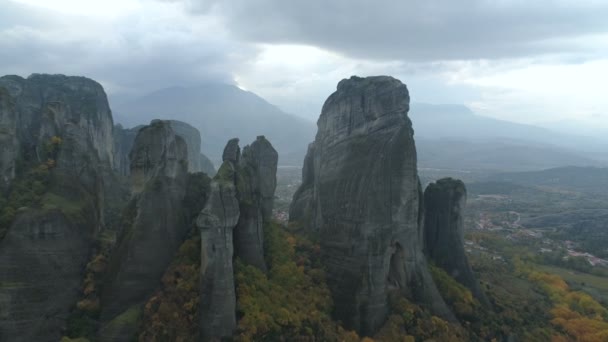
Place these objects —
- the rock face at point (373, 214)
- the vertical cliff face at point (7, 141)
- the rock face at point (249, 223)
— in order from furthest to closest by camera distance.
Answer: the rock face at point (373, 214) < the rock face at point (249, 223) < the vertical cliff face at point (7, 141)

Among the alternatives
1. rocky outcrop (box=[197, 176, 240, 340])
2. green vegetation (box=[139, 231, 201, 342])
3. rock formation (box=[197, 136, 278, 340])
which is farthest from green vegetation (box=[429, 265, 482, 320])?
green vegetation (box=[139, 231, 201, 342])

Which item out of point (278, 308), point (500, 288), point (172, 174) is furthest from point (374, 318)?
point (500, 288)

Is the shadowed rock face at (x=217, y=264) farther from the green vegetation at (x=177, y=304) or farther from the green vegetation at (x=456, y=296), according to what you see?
the green vegetation at (x=456, y=296)

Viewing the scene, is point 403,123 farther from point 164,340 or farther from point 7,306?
point 7,306

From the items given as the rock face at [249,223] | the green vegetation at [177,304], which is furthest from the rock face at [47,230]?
the rock face at [249,223]

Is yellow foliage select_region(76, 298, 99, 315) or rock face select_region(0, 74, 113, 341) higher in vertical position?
rock face select_region(0, 74, 113, 341)

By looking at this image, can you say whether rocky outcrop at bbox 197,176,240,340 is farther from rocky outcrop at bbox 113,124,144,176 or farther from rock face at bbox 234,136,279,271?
rocky outcrop at bbox 113,124,144,176

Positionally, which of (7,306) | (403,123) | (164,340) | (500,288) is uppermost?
(403,123)
